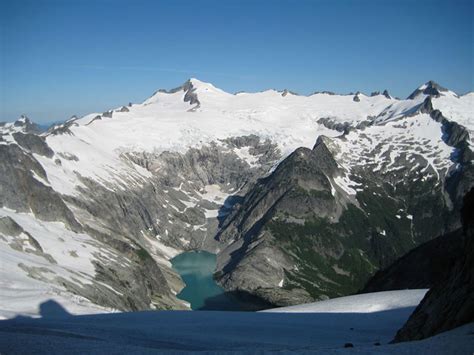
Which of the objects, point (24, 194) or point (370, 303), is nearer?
point (370, 303)

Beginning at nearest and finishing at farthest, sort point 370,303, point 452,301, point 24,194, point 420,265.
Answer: point 452,301 → point 370,303 → point 420,265 → point 24,194

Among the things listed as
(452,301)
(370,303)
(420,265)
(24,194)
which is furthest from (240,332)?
(24,194)

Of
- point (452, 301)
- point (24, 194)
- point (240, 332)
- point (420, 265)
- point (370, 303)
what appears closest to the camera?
point (452, 301)

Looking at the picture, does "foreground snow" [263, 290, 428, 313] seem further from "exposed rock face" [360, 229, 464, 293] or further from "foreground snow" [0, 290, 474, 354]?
"exposed rock face" [360, 229, 464, 293]

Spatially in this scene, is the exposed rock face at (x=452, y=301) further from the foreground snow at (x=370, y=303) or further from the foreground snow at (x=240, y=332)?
the foreground snow at (x=370, y=303)

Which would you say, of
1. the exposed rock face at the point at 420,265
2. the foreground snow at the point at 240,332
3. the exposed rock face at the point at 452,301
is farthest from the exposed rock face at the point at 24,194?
the exposed rock face at the point at 452,301

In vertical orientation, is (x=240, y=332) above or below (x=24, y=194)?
below

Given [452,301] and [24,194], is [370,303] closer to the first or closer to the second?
[452,301]
